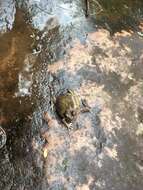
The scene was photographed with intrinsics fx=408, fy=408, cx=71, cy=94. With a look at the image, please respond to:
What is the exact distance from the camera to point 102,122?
7.67 ft

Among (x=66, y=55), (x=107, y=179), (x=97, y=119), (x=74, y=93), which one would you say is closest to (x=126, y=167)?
(x=107, y=179)

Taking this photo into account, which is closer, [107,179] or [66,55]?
[107,179]

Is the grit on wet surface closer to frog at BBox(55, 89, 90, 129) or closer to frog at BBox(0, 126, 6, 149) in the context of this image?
frog at BBox(55, 89, 90, 129)

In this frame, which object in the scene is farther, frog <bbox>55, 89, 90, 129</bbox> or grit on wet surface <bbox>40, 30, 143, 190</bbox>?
frog <bbox>55, 89, 90, 129</bbox>

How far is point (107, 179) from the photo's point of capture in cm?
215

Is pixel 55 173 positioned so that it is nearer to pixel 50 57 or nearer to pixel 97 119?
pixel 97 119

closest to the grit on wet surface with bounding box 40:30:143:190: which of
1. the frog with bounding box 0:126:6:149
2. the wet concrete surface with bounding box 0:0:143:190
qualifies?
the wet concrete surface with bounding box 0:0:143:190

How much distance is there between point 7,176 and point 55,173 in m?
0.25

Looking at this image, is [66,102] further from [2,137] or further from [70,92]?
[2,137]

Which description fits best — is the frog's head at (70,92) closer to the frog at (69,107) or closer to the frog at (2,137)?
the frog at (69,107)

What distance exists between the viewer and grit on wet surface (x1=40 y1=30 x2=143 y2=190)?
7.06 ft

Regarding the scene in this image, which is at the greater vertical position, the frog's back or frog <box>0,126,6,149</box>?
the frog's back

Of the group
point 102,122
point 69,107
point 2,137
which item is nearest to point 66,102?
point 69,107

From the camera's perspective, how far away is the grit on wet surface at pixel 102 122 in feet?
7.06
